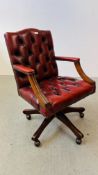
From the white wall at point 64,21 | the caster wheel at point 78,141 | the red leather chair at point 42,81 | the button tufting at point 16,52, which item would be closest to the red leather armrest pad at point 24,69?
the red leather chair at point 42,81

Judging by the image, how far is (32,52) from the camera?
179 cm

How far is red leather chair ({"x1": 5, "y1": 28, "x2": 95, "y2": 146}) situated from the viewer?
1.41 meters

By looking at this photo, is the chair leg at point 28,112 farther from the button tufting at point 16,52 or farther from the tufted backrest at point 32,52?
the button tufting at point 16,52

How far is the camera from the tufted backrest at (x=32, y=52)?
168 cm

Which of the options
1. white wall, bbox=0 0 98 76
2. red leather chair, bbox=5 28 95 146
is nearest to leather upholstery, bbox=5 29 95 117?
red leather chair, bbox=5 28 95 146

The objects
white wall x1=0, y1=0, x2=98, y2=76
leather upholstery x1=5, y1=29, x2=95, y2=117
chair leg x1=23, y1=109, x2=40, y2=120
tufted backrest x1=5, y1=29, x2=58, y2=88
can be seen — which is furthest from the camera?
white wall x1=0, y1=0, x2=98, y2=76

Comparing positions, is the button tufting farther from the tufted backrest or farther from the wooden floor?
the wooden floor

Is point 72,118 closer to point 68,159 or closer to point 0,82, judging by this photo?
point 68,159

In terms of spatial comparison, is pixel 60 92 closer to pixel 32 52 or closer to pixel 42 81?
pixel 42 81

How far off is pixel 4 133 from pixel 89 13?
2.04 meters

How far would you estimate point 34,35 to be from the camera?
1807 millimetres

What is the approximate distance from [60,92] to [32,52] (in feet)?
1.68

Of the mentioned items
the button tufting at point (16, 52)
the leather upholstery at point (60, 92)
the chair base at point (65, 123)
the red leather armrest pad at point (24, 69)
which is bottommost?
the chair base at point (65, 123)

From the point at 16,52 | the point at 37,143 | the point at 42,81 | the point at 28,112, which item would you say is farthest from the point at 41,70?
the point at 37,143
